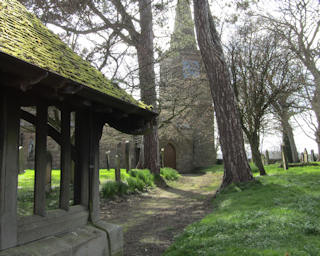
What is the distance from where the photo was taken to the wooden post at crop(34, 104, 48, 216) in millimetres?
3117

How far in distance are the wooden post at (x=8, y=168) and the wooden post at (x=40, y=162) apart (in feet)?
1.13

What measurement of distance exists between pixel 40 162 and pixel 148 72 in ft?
26.8

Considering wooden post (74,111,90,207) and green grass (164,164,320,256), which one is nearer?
green grass (164,164,320,256)

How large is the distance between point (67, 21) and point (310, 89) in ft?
43.2

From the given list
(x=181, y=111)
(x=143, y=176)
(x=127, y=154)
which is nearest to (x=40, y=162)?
(x=127, y=154)

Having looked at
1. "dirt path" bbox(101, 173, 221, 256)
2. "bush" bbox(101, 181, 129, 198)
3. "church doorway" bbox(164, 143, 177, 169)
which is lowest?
"dirt path" bbox(101, 173, 221, 256)

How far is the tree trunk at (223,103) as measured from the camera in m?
8.86

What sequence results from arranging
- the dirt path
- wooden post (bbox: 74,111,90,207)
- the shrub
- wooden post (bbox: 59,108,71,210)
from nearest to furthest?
wooden post (bbox: 59,108,71,210) < wooden post (bbox: 74,111,90,207) < the dirt path < the shrub

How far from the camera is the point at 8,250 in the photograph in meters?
2.59

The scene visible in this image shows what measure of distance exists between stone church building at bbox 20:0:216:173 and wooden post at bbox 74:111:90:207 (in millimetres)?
4739

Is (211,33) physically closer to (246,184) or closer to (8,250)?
(246,184)

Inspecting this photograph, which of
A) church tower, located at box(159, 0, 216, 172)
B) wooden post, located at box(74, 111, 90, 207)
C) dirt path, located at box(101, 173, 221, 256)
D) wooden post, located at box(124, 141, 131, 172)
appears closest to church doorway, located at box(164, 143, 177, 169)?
church tower, located at box(159, 0, 216, 172)

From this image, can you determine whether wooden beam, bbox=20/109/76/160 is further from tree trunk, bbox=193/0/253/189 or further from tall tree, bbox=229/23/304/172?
tall tree, bbox=229/23/304/172

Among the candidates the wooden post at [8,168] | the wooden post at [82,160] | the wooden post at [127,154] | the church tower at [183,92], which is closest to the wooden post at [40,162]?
the wooden post at [8,168]
